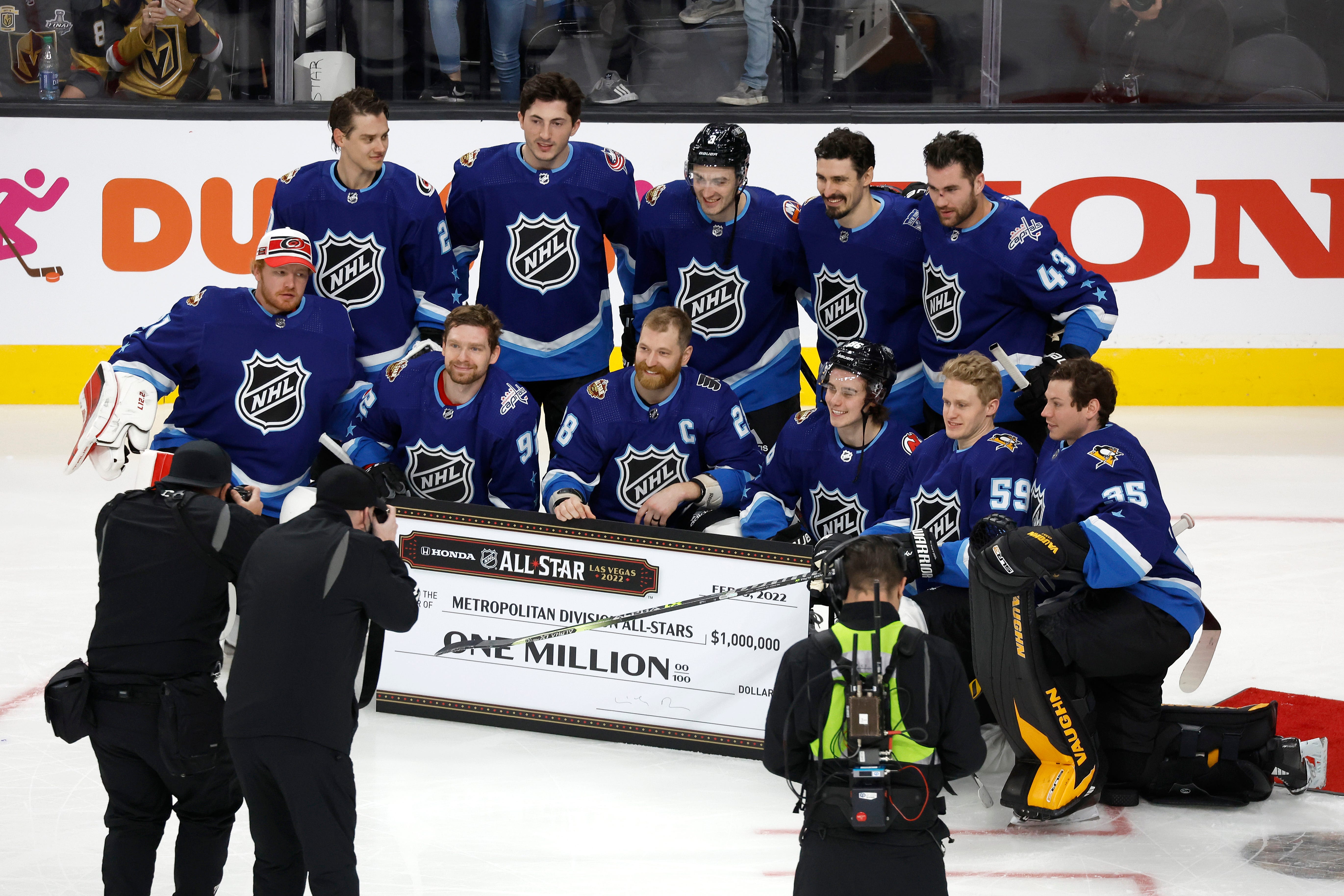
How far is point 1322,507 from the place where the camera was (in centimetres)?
594

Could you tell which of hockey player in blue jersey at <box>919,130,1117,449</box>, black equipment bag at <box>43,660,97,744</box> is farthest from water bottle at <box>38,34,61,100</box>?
black equipment bag at <box>43,660,97,744</box>

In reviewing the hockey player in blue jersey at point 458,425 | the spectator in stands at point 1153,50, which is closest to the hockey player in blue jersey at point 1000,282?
the hockey player in blue jersey at point 458,425

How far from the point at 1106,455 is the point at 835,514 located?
2.84ft

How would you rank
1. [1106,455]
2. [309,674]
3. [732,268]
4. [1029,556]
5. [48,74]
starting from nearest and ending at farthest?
[309,674] → [1029,556] → [1106,455] → [732,268] → [48,74]

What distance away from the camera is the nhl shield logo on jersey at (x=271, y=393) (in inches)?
159

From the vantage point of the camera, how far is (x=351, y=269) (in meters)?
4.44

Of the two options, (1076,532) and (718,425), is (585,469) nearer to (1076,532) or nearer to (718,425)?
(718,425)

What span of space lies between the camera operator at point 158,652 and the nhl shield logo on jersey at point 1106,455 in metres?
1.80

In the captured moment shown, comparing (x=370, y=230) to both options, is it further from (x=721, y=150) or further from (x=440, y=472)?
(x=721, y=150)

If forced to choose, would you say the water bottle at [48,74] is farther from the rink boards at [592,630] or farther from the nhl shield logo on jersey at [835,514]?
the nhl shield logo on jersey at [835,514]

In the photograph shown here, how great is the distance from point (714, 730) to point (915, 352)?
4.57 feet

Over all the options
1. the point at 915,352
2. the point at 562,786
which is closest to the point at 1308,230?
the point at 915,352

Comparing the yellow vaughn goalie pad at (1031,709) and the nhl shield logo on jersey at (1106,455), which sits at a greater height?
the nhl shield logo on jersey at (1106,455)

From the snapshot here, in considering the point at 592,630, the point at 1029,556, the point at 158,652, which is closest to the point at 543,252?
the point at 592,630
